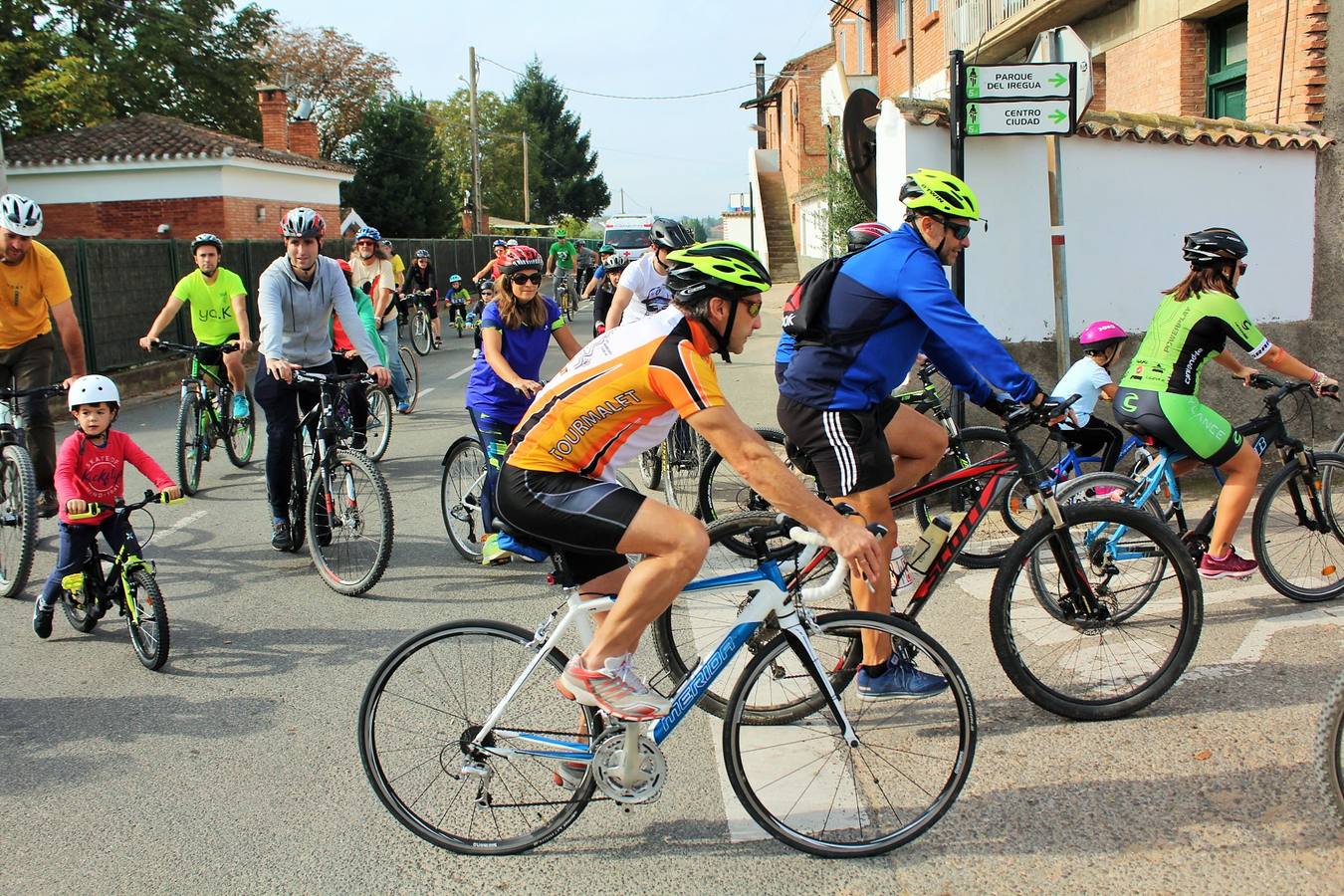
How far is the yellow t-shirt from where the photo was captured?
6.91 meters

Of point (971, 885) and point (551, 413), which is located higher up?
point (551, 413)

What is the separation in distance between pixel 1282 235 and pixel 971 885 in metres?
7.57

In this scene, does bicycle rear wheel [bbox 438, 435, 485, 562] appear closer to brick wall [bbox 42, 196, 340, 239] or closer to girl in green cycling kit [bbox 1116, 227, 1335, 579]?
girl in green cycling kit [bbox 1116, 227, 1335, 579]

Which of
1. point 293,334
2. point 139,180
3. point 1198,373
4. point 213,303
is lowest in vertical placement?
point 1198,373

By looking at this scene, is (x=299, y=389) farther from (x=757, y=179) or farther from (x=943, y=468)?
(x=757, y=179)

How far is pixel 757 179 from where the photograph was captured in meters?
44.0

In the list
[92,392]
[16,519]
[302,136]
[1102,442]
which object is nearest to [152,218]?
[302,136]

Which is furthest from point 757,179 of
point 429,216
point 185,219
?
point 185,219

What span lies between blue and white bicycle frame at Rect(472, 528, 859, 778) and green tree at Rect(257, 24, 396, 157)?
2311 inches

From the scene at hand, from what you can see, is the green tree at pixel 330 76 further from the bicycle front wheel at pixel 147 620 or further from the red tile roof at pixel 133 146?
the bicycle front wheel at pixel 147 620

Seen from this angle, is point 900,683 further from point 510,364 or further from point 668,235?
point 668,235

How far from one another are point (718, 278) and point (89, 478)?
12.3 feet

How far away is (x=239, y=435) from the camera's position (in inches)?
393

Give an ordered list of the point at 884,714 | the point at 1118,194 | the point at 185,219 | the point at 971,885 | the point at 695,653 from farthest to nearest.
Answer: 1. the point at 185,219
2. the point at 1118,194
3. the point at 695,653
4. the point at 884,714
5. the point at 971,885
